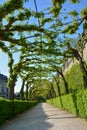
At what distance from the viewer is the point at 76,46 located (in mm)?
27672

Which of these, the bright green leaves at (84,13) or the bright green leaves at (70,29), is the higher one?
the bright green leaves at (84,13)

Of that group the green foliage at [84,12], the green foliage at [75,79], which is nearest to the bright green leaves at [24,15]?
the green foliage at [84,12]

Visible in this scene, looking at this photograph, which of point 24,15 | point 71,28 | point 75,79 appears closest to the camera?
point 24,15

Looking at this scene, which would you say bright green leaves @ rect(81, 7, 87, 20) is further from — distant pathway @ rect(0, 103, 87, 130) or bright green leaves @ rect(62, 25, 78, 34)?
distant pathway @ rect(0, 103, 87, 130)

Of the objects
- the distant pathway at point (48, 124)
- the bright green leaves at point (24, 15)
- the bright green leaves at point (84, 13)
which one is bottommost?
the distant pathway at point (48, 124)

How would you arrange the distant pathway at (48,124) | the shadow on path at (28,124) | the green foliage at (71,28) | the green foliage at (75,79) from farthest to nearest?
the green foliage at (75,79) < the green foliage at (71,28) < the shadow on path at (28,124) < the distant pathway at (48,124)

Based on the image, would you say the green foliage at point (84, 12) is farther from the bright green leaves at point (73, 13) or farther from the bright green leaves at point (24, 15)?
Result: the bright green leaves at point (24, 15)

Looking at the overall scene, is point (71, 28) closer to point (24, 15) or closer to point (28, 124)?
point (24, 15)

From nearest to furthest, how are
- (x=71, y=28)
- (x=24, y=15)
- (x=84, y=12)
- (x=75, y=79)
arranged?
(x=24, y=15), (x=84, y=12), (x=71, y=28), (x=75, y=79)

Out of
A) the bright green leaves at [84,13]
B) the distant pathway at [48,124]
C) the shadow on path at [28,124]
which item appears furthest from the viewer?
the bright green leaves at [84,13]

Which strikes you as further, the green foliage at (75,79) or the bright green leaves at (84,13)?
the green foliage at (75,79)

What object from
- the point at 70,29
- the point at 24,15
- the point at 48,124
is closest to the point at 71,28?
the point at 70,29

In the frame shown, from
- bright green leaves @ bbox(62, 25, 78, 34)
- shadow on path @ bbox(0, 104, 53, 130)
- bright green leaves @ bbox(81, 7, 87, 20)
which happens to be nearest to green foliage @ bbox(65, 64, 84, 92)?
shadow on path @ bbox(0, 104, 53, 130)

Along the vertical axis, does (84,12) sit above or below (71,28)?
above
